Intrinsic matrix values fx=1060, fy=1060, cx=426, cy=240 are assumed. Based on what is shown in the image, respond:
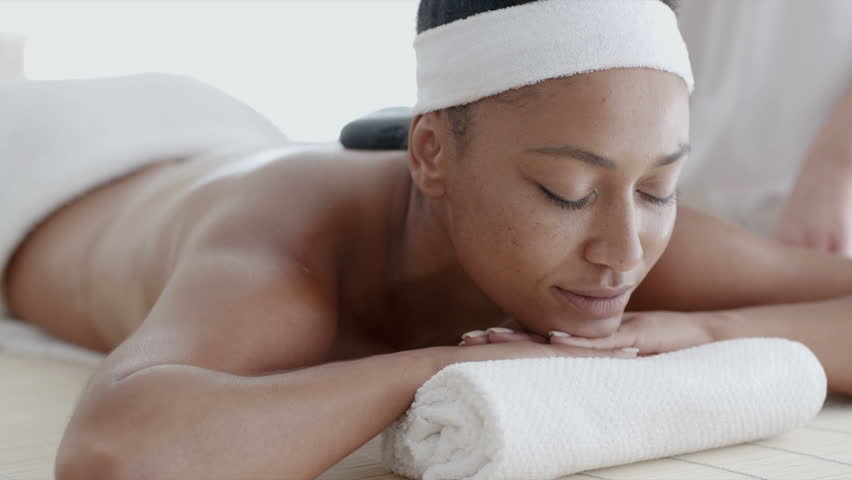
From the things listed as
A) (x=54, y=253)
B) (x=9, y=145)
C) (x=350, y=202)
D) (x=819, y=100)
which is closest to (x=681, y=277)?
(x=350, y=202)

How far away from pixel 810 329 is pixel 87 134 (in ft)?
5.21

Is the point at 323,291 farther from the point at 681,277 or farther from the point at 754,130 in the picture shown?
the point at 754,130

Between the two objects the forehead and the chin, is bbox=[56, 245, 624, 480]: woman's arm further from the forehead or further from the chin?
the forehead

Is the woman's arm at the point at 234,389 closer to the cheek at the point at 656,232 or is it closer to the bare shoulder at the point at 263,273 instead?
the bare shoulder at the point at 263,273

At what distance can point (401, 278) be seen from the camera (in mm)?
1612

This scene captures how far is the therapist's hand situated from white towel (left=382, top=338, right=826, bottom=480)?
0.79 meters

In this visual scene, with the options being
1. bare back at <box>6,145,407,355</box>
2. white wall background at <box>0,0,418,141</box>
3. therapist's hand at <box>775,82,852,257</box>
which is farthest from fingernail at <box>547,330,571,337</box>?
white wall background at <box>0,0,418,141</box>

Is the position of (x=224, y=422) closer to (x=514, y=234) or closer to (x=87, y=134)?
(x=514, y=234)

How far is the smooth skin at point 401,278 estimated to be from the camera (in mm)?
1064

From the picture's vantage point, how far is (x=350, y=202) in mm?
1571

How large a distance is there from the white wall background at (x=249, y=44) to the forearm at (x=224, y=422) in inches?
→ 111

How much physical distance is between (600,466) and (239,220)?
60 cm

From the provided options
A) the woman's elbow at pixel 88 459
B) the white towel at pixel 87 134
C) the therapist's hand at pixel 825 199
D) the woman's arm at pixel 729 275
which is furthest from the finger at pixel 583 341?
the white towel at pixel 87 134

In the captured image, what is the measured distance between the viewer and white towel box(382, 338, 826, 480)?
3.51ft
